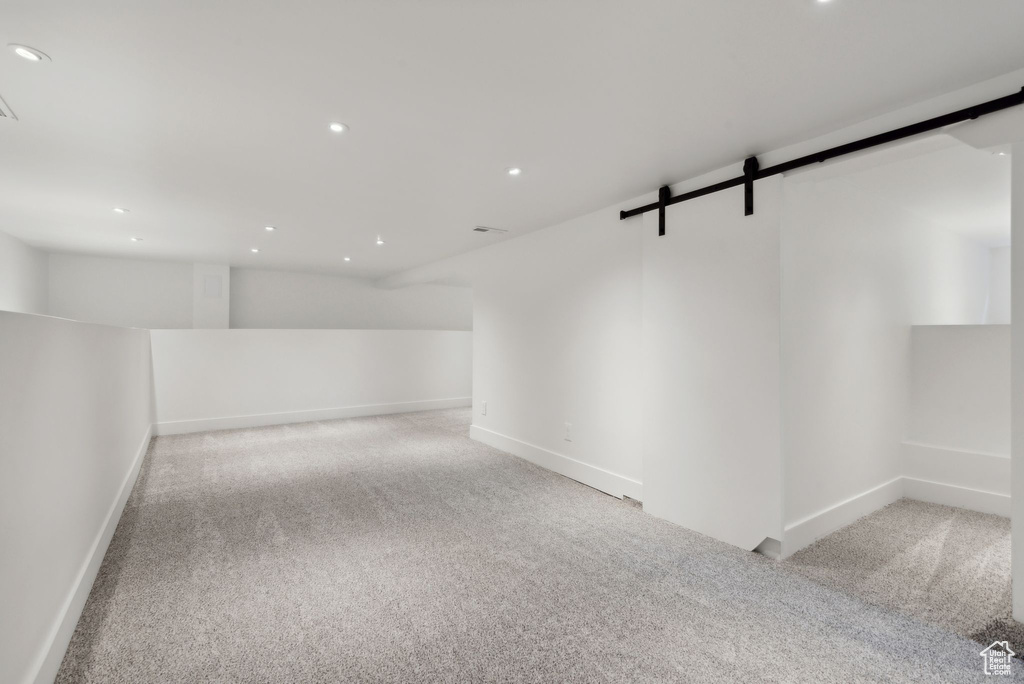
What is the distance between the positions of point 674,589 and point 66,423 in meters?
2.96

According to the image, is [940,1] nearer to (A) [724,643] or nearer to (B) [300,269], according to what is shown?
(A) [724,643]

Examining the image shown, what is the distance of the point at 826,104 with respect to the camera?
2074 mm

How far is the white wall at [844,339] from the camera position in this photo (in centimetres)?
260

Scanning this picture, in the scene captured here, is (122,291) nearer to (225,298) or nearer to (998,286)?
(225,298)

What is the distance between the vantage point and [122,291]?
6371mm

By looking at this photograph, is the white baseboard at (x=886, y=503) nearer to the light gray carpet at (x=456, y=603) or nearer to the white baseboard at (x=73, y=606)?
the light gray carpet at (x=456, y=603)

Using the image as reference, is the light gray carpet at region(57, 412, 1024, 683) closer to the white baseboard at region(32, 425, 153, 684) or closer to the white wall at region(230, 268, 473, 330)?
the white baseboard at region(32, 425, 153, 684)

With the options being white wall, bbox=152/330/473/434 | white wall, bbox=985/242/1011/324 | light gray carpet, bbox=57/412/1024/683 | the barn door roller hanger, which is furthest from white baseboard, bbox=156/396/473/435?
white wall, bbox=985/242/1011/324

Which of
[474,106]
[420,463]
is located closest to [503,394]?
[420,463]

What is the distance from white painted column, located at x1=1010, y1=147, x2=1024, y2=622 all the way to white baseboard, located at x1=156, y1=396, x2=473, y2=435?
6818mm

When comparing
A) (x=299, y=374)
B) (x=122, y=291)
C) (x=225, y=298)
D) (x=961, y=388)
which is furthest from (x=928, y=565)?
(x=122, y=291)

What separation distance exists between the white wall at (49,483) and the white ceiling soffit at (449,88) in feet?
3.45

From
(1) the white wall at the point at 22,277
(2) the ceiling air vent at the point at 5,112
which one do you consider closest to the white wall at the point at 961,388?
(2) the ceiling air vent at the point at 5,112

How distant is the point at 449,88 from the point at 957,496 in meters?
4.34
